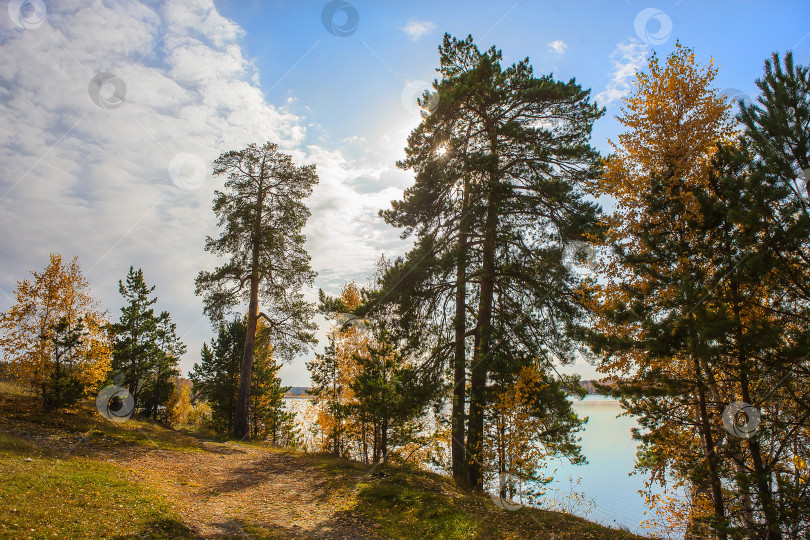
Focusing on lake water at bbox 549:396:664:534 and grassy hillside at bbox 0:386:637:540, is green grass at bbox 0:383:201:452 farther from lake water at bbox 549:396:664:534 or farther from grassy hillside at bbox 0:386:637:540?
lake water at bbox 549:396:664:534

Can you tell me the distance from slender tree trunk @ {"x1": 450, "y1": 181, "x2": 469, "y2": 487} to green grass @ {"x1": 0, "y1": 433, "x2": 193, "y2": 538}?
8142 mm

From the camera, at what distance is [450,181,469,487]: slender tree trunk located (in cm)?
1274

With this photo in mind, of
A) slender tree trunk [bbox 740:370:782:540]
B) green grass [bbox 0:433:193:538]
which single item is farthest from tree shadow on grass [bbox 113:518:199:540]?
slender tree trunk [bbox 740:370:782:540]

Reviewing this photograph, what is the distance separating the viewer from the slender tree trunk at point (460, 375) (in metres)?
12.7

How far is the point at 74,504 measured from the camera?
6.92 metres

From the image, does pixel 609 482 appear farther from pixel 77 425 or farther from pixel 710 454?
pixel 77 425

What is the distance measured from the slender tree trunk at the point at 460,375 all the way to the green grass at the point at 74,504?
321 inches

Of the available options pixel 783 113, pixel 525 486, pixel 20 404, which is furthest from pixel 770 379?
pixel 20 404

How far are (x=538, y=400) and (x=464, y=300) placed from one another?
413 centimetres

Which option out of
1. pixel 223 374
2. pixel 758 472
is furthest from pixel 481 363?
pixel 223 374

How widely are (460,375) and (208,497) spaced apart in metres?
7.77

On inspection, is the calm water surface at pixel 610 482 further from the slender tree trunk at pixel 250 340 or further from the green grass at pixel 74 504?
the green grass at pixel 74 504

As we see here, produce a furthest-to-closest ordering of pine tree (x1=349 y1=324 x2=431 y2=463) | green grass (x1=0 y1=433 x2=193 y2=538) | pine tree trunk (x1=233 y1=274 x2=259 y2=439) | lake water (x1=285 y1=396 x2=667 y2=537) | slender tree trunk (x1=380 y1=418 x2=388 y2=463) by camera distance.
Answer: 1. lake water (x1=285 y1=396 x2=667 y2=537)
2. pine tree trunk (x1=233 y1=274 x2=259 y2=439)
3. slender tree trunk (x1=380 y1=418 x2=388 y2=463)
4. pine tree (x1=349 y1=324 x2=431 y2=463)
5. green grass (x1=0 y1=433 x2=193 y2=538)

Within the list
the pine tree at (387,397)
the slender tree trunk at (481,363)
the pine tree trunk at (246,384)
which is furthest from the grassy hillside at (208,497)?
the pine tree trunk at (246,384)
